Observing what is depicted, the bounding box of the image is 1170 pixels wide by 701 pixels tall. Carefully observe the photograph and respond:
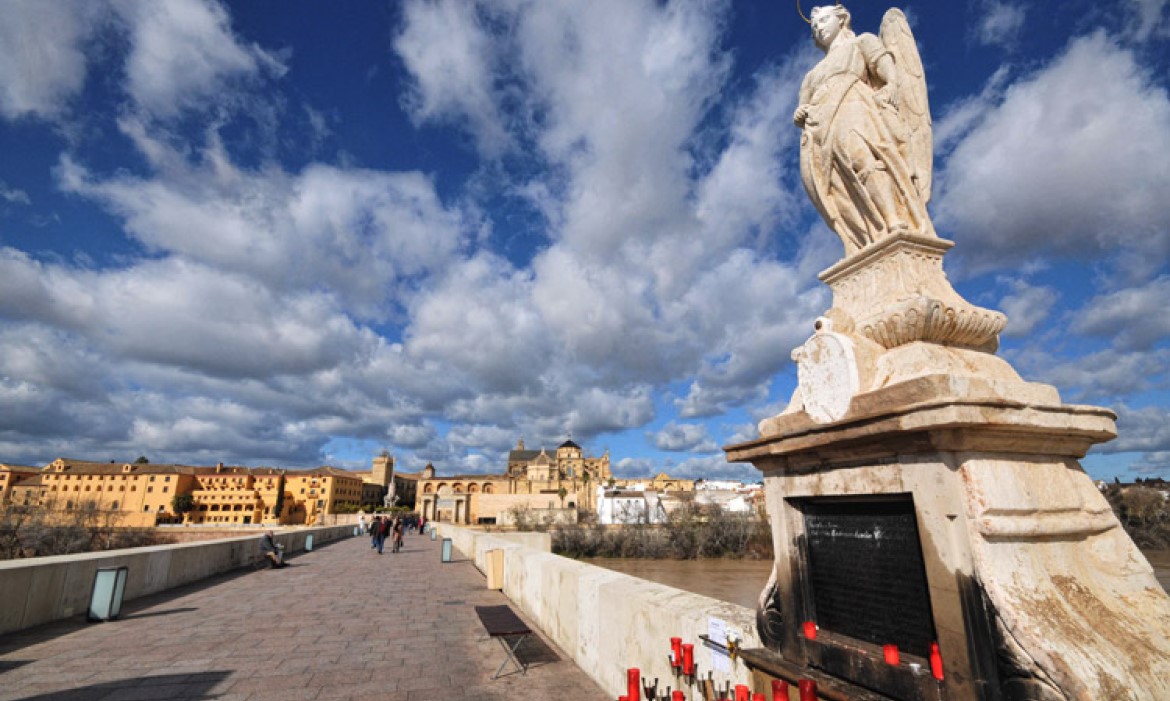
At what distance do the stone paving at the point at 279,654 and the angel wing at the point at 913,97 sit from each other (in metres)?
4.47

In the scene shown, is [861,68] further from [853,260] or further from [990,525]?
[990,525]

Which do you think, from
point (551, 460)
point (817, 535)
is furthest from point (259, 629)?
point (551, 460)

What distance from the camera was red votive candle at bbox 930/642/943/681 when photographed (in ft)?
6.03

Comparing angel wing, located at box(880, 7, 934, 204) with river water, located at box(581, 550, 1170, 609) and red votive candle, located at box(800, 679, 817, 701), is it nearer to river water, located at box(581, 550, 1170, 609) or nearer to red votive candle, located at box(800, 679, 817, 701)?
red votive candle, located at box(800, 679, 817, 701)

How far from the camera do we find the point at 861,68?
3129mm

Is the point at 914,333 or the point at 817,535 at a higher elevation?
the point at 914,333

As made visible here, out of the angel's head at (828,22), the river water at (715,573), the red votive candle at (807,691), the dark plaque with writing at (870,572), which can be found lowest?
the river water at (715,573)

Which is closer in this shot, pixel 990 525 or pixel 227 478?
pixel 990 525

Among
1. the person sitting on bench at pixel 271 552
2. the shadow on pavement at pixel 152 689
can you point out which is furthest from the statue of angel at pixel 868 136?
the person sitting on bench at pixel 271 552

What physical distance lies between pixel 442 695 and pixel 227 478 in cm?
8607

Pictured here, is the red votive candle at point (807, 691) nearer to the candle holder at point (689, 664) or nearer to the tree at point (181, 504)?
the candle holder at point (689, 664)

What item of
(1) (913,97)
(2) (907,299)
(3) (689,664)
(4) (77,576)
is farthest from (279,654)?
(1) (913,97)

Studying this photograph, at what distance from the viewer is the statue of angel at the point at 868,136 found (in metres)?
2.80

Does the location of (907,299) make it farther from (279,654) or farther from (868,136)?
(279,654)
